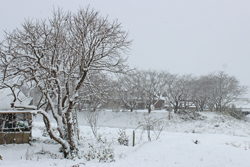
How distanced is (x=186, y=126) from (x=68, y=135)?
21.3 metres

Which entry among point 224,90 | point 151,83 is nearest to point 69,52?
point 151,83

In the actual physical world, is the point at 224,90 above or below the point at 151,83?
below

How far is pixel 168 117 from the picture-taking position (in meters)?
31.0

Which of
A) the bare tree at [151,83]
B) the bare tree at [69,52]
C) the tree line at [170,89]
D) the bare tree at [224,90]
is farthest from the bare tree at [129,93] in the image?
the bare tree at [69,52]

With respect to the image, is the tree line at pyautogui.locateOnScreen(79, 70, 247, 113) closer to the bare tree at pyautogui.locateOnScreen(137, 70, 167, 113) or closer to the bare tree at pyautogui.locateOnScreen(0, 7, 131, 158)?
the bare tree at pyautogui.locateOnScreen(137, 70, 167, 113)

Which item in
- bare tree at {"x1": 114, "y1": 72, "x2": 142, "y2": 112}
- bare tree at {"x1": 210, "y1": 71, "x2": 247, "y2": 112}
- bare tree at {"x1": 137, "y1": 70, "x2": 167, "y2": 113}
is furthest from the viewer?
bare tree at {"x1": 210, "y1": 71, "x2": 247, "y2": 112}

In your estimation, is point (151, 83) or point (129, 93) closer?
point (151, 83)

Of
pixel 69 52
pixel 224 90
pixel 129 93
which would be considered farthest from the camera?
pixel 224 90

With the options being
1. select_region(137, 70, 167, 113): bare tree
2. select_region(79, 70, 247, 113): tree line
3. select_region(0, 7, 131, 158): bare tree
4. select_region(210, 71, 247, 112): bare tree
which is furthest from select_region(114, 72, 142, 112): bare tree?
select_region(0, 7, 131, 158): bare tree

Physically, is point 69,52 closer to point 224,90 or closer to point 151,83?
point 151,83

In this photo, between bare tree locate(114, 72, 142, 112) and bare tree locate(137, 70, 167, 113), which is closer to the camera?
A: bare tree locate(137, 70, 167, 113)

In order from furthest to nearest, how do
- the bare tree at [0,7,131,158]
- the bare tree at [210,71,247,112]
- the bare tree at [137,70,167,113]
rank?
the bare tree at [210,71,247,112], the bare tree at [137,70,167,113], the bare tree at [0,7,131,158]

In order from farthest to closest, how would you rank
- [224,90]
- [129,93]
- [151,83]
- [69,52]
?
1. [224,90]
2. [129,93]
3. [151,83]
4. [69,52]

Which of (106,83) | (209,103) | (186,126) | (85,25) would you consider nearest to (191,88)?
(209,103)
